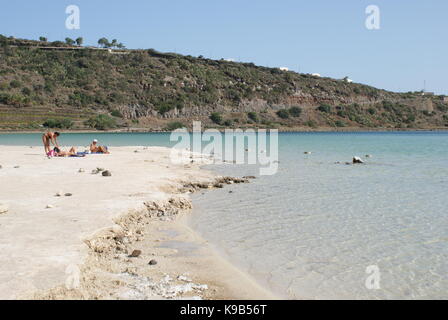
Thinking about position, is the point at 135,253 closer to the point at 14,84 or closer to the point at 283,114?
the point at 14,84

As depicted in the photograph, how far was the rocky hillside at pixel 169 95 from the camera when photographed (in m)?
81.6

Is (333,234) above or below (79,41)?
below

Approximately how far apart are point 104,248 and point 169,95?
9109 centimetres

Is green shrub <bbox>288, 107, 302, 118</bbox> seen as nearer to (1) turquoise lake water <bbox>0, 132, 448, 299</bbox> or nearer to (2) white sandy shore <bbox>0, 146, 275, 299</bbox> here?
(1) turquoise lake water <bbox>0, 132, 448, 299</bbox>

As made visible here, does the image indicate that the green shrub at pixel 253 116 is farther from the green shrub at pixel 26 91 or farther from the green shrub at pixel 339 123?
the green shrub at pixel 26 91

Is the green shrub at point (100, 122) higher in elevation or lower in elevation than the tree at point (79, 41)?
lower

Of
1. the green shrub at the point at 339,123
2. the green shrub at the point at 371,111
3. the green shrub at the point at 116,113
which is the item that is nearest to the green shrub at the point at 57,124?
the green shrub at the point at 116,113

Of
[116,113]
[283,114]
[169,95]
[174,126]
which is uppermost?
[169,95]

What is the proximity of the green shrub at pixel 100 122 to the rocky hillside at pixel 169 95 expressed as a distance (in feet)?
0.59

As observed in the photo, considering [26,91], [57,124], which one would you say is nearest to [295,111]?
[57,124]

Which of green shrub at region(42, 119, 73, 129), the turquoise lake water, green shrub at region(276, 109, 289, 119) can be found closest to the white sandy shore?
the turquoise lake water

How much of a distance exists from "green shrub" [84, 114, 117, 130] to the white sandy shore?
6545 cm

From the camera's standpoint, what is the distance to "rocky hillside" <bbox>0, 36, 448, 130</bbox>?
81.6m

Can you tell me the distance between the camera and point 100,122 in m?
76.5
